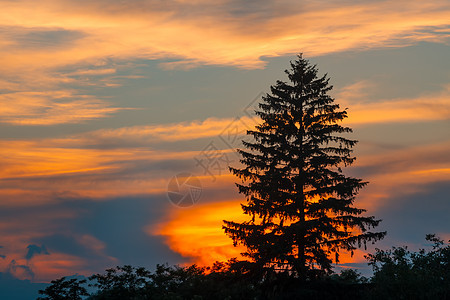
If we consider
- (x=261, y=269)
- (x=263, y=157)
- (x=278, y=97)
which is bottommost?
(x=261, y=269)

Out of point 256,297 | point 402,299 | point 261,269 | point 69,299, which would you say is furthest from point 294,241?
point 69,299

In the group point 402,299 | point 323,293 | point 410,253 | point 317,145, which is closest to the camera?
point 402,299

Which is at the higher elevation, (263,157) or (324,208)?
(263,157)

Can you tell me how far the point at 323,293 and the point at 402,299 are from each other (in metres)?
4.15

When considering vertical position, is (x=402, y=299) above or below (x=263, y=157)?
below

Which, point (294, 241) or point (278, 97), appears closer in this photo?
point (294, 241)

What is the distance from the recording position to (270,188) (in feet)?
115

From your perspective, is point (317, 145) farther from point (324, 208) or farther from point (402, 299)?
point (402, 299)

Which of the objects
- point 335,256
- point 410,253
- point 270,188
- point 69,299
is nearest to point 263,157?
point 270,188

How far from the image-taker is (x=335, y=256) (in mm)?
34750

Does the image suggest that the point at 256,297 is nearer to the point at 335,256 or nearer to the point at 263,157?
the point at 335,256

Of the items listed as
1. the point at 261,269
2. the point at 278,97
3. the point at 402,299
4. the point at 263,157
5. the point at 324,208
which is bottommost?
the point at 402,299

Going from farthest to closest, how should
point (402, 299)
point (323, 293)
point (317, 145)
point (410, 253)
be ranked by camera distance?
point (317, 145)
point (410, 253)
point (323, 293)
point (402, 299)

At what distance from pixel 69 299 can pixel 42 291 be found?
5.83 feet
